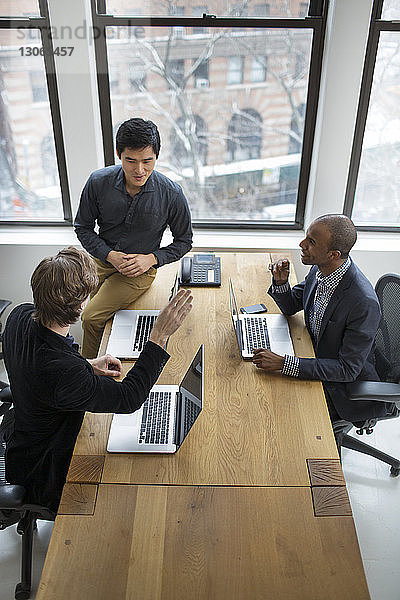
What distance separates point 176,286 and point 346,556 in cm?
155

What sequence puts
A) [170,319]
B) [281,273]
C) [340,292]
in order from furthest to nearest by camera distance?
[281,273]
[340,292]
[170,319]

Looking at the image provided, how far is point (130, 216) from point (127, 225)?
0.19ft

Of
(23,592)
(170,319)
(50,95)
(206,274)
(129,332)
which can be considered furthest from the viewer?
(50,95)

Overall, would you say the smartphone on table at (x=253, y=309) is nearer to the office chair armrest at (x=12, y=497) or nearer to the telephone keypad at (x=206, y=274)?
the telephone keypad at (x=206, y=274)

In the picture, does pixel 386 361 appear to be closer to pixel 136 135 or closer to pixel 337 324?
pixel 337 324

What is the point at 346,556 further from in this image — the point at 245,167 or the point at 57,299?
the point at 245,167

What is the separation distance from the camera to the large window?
10.1 feet

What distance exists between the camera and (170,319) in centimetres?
199

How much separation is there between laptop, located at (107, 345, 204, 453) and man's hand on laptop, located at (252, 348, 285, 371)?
274mm

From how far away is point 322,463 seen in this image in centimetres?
188

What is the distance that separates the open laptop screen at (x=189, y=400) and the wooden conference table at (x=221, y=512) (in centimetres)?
4

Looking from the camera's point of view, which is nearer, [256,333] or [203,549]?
[203,549]

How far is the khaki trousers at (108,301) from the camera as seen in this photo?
8.82ft

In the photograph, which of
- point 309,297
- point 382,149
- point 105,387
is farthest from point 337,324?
point 382,149
